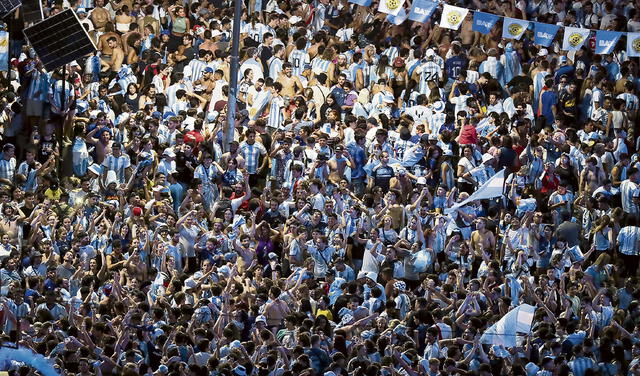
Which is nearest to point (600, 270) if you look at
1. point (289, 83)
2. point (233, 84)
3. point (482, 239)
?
point (482, 239)

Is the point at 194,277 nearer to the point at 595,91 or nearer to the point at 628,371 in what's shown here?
the point at 628,371

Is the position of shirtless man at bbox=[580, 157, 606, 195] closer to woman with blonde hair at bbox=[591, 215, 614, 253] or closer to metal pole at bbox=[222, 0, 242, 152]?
woman with blonde hair at bbox=[591, 215, 614, 253]

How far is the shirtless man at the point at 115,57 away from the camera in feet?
124

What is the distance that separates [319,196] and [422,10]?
6759 millimetres

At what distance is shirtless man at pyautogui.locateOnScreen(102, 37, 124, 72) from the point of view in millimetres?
37875

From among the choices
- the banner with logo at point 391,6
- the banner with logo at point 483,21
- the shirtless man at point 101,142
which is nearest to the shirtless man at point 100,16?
the shirtless man at point 101,142

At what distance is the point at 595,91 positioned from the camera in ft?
120

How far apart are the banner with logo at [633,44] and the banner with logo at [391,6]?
182 inches

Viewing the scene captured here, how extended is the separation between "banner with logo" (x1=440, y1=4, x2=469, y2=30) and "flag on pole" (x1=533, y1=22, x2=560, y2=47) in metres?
1.49

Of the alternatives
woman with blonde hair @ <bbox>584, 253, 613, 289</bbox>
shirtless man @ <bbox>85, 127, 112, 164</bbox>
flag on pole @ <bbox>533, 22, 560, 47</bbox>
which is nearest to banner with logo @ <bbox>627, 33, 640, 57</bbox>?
flag on pole @ <bbox>533, 22, 560, 47</bbox>

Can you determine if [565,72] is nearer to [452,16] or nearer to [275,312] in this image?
[452,16]

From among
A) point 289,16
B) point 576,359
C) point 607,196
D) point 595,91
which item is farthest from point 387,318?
point 289,16

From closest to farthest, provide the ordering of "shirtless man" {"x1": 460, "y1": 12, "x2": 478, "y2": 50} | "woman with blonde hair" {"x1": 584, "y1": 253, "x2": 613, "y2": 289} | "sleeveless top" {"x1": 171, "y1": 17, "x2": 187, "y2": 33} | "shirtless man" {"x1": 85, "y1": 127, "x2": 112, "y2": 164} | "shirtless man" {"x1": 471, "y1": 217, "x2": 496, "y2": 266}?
"woman with blonde hair" {"x1": 584, "y1": 253, "x2": 613, "y2": 289}
"shirtless man" {"x1": 471, "y1": 217, "x2": 496, "y2": 266}
"shirtless man" {"x1": 85, "y1": 127, "x2": 112, "y2": 164}
"shirtless man" {"x1": 460, "y1": 12, "x2": 478, "y2": 50}
"sleeveless top" {"x1": 171, "y1": 17, "x2": 187, "y2": 33}

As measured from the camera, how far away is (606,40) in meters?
37.2
